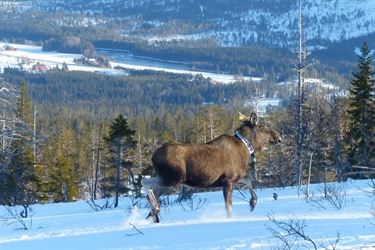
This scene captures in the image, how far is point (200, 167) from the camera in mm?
9406

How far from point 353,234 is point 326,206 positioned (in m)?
3.22

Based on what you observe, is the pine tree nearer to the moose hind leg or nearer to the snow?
the snow

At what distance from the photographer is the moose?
926 cm

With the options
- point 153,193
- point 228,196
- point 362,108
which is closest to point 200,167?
point 228,196

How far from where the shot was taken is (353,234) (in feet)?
23.2

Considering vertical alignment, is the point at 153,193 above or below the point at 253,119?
below

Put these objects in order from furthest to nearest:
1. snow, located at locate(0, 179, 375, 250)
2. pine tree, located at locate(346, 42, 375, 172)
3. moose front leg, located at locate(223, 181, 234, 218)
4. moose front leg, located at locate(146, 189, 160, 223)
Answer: pine tree, located at locate(346, 42, 375, 172), moose front leg, located at locate(223, 181, 234, 218), moose front leg, located at locate(146, 189, 160, 223), snow, located at locate(0, 179, 375, 250)

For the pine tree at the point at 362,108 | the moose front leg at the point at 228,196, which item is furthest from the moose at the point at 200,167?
the pine tree at the point at 362,108

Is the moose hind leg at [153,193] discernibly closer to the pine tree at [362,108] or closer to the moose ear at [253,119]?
the moose ear at [253,119]

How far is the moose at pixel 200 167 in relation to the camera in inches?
364

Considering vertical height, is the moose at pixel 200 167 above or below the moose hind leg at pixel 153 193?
above

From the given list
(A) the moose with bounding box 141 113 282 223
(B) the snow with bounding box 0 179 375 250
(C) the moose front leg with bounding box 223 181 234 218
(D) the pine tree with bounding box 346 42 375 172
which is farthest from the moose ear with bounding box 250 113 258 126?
(D) the pine tree with bounding box 346 42 375 172

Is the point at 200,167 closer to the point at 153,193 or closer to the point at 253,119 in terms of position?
the point at 153,193

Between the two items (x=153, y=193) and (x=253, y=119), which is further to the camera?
(x=253, y=119)
